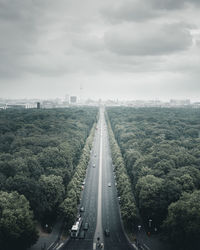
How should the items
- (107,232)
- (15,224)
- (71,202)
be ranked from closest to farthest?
1. (15,224)
2. (107,232)
3. (71,202)

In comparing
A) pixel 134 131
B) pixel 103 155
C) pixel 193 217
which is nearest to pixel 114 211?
pixel 193 217

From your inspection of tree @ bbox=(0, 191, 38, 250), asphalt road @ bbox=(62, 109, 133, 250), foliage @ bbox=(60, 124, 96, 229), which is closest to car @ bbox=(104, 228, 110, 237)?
asphalt road @ bbox=(62, 109, 133, 250)

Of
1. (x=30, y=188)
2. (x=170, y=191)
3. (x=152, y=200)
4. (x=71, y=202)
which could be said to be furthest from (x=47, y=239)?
(x=170, y=191)

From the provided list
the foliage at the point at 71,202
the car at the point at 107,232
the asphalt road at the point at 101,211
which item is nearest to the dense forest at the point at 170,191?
the asphalt road at the point at 101,211

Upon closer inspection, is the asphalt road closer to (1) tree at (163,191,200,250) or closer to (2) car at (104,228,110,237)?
(2) car at (104,228,110,237)

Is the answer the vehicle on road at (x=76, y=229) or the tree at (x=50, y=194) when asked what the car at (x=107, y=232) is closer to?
the vehicle on road at (x=76, y=229)

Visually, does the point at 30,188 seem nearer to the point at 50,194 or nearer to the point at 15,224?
the point at 50,194
